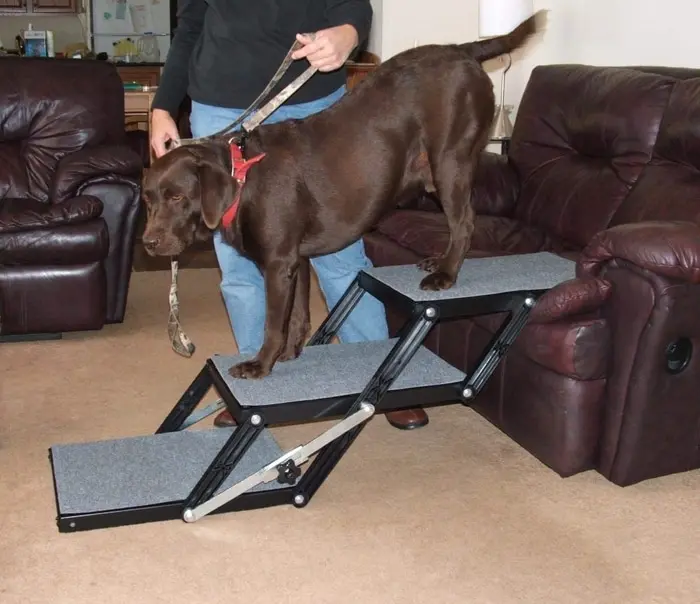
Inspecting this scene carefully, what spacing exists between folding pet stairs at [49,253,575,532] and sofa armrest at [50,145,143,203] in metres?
1.55

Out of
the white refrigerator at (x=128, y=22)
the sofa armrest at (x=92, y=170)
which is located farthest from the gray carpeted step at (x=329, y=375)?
the white refrigerator at (x=128, y=22)

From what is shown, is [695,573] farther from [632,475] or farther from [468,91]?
[468,91]

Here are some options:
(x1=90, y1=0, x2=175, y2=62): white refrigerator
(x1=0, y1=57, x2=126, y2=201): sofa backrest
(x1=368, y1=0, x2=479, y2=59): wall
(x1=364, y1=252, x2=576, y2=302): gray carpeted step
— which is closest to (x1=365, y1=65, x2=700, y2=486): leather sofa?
(x1=364, y1=252, x2=576, y2=302): gray carpeted step

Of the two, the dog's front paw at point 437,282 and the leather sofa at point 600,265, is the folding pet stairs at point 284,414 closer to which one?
the dog's front paw at point 437,282

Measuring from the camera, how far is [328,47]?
2.26 m

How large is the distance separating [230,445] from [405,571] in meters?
0.49

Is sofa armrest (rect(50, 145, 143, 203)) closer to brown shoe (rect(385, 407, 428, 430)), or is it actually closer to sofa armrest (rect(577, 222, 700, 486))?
brown shoe (rect(385, 407, 428, 430))

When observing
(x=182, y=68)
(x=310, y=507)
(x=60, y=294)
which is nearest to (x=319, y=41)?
(x=182, y=68)

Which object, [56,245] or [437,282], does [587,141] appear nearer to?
[437,282]

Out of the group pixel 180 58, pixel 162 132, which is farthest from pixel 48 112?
pixel 162 132

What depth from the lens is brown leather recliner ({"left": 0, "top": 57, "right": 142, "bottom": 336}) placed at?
3.66m

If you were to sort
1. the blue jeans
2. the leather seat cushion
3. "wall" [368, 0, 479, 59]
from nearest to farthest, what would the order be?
the blue jeans
the leather seat cushion
"wall" [368, 0, 479, 59]

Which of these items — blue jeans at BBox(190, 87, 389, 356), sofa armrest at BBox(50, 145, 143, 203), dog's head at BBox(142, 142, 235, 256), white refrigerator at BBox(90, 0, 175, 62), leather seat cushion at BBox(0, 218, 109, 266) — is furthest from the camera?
white refrigerator at BBox(90, 0, 175, 62)

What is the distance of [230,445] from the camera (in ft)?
7.16
